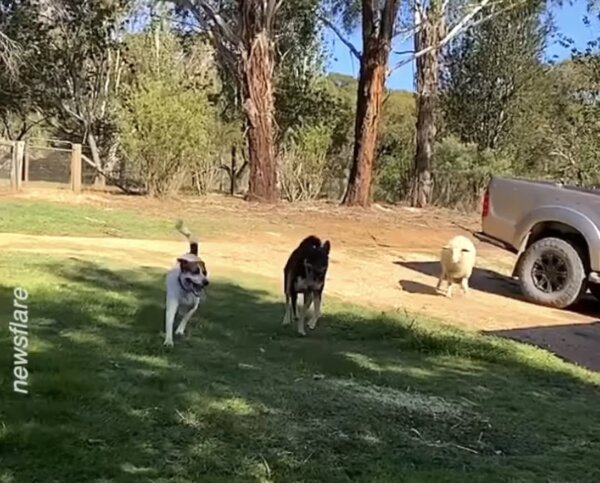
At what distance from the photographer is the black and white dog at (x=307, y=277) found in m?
6.80

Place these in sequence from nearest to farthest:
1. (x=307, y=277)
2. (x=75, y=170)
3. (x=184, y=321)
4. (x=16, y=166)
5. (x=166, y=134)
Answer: (x=184, y=321) → (x=307, y=277) → (x=166, y=134) → (x=16, y=166) → (x=75, y=170)

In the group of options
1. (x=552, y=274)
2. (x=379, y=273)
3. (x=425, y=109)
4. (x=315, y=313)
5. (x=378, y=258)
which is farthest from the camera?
(x=425, y=109)

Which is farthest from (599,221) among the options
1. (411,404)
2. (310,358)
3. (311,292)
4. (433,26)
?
(433,26)

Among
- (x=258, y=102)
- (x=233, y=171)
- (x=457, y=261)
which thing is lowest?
(x=457, y=261)

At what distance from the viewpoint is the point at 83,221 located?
44.4 ft

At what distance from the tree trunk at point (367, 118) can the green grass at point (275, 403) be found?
1151 centimetres

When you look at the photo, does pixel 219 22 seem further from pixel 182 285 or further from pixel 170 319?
pixel 170 319

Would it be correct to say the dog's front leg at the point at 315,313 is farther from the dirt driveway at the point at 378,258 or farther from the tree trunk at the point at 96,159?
the tree trunk at the point at 96,159

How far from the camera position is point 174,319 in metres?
5.96

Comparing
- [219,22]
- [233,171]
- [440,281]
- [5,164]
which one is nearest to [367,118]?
[219,22]

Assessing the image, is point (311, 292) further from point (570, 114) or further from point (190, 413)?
point (570, 114)

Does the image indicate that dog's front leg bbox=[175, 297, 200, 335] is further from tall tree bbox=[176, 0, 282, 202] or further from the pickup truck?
tall tree bbox=[176, 0, 282, 202]

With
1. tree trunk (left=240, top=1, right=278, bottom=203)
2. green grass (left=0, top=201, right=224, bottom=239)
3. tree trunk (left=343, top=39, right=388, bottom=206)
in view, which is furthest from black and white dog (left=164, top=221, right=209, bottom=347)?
tree trunk (left=343, top=39, right=388, bottom=206)

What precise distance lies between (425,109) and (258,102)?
5.19 metres
